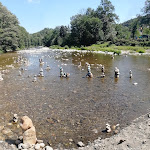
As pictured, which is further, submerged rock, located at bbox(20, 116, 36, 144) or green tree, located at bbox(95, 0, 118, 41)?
green tree, located at bbox(95, 0, 118, 41)

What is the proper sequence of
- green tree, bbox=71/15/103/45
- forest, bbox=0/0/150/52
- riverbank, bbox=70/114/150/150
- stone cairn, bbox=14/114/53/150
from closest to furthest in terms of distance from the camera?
1. riverbank, bbox=70/114/150/150
2. stone cairn, bbox=14/114/53/150
3. forest, bbox=0/0/150/52
4. green tree, bbox=71/15/103/45

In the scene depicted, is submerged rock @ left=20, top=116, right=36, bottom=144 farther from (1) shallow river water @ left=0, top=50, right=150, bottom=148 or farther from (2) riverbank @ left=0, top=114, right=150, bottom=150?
(1) shallow river water @ left=0, top=50, right=150, bottom=148

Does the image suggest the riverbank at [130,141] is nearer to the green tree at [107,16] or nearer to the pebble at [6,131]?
the pebble at [6,131]

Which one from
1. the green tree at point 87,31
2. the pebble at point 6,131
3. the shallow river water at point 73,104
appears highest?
the green tree at point 87,31

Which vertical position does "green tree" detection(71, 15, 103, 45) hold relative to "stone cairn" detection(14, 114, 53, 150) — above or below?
above

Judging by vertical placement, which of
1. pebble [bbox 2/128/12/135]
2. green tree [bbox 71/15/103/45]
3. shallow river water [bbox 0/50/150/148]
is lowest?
pebble [bbox 2/128/12/135]

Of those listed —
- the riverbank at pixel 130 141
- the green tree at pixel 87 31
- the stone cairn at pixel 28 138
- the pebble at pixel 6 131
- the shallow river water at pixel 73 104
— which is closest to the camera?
the riverbank at pixel 130 141

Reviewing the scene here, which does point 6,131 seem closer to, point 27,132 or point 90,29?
point 27,132

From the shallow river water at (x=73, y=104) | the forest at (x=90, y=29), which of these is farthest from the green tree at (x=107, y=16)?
the shallow river water at (x=73, y=104)

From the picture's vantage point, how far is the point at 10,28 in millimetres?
80438

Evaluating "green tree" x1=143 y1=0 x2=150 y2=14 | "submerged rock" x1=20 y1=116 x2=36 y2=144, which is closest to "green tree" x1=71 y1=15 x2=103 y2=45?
"green tree" x1=143 y1=0 x2=150 y2=14

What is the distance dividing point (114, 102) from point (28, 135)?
870 cm

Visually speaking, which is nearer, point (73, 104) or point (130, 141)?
point (130, 141)

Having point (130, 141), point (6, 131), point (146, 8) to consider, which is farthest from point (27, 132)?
point (146, 8)
